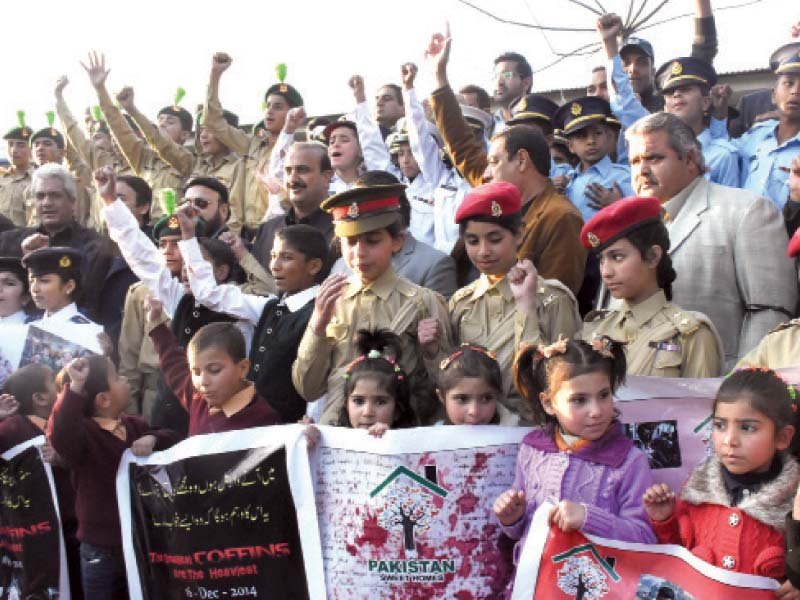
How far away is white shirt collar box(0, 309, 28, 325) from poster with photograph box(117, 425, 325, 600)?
2.63 m

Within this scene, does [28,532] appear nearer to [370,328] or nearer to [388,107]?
[370,328]

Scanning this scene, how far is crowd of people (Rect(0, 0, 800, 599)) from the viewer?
402 centimetres

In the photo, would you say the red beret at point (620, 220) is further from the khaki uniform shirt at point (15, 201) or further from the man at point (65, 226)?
the khaki uniform shirt at point (15, 201)

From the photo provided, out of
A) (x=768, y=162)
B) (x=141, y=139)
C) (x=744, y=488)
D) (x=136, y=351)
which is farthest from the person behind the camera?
(x=141, y=139)

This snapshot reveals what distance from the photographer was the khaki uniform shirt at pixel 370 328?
5.07 m

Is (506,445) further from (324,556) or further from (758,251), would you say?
(758,251)

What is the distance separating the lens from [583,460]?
4.09 m

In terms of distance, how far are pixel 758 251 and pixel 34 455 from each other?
388cm

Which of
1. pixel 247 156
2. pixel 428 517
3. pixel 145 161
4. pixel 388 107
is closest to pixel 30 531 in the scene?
pixel 428 517

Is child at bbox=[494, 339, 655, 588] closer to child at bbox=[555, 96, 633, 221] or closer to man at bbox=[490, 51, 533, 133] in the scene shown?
child at bbox=[555, 96, 633, 221]

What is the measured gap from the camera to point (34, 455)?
5.72 m

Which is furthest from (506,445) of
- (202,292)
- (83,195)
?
(83,195)

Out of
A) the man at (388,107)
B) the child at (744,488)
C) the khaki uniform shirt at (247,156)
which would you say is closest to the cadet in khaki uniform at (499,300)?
the child at (744,488)

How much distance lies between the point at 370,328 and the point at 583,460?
5.00 feet
